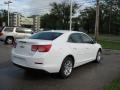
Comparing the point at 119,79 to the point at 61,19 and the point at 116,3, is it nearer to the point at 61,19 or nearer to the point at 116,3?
the point at 116,3

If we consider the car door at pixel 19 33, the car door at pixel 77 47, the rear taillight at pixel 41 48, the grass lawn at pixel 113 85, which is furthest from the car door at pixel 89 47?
the car door at pixel 19 33

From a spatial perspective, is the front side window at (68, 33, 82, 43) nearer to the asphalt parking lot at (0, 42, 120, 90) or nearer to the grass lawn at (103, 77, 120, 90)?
the asphalt parking lot at (0, 42, 120, 90)

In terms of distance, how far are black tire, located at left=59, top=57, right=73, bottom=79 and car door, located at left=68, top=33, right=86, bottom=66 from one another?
1.04 feet

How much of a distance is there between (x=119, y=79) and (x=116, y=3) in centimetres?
7550

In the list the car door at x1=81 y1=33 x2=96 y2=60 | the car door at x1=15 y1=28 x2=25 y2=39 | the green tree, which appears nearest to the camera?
the car door at x1=81 y1=33 x2=96 y2=60

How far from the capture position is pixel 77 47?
25.9ft

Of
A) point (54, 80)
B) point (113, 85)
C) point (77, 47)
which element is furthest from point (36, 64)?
point (113, 85)

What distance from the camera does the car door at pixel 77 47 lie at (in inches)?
302

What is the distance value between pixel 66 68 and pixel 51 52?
3.14 ft

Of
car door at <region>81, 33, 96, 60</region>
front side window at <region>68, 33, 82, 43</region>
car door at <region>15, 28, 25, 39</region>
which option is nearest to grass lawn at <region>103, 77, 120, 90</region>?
front side window at <region>68, 33, 82, 43</region>

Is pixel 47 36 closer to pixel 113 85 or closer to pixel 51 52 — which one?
pixel 51 52

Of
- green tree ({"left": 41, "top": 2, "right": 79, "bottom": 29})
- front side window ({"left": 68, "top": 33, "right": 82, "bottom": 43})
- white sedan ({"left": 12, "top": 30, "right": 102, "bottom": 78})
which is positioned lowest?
white sedan ({"left": 12, "top": 30, "right": 102, "bottom": 78})

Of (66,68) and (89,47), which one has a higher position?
(89,47)

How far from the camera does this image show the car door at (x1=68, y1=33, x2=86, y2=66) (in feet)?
25.2
